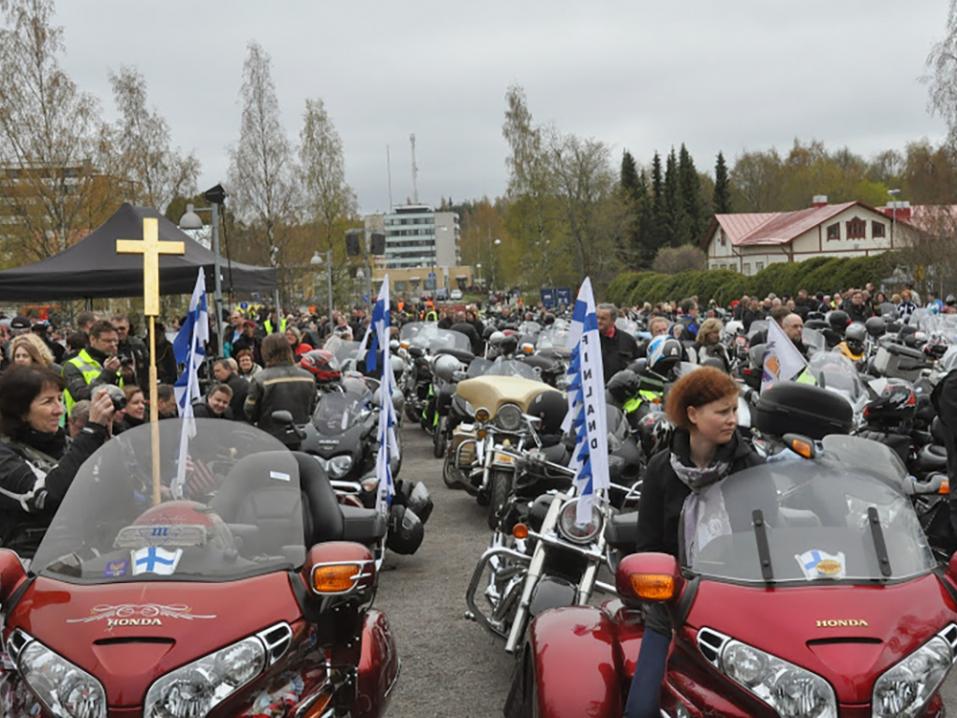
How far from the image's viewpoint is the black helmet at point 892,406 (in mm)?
7824

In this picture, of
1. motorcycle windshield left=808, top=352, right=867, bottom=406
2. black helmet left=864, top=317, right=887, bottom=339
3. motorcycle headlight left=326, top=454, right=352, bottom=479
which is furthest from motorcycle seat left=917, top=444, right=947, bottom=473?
black helmet left=864, top=317, right=887, bottom=339

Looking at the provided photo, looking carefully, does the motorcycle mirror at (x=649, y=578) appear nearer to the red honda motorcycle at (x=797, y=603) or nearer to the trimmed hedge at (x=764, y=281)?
the red honda motorcycle at (x=797, y=603)

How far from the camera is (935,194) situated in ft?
132

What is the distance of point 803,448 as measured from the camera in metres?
3.67

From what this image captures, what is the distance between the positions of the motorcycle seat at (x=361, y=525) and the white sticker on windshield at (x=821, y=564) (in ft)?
6.84

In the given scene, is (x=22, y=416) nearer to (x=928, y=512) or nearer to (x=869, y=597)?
(x=869, y=597)

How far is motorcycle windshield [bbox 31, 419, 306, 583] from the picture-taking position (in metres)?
3.73

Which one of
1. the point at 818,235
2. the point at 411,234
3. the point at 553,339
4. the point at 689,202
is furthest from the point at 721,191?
the point at 553,339

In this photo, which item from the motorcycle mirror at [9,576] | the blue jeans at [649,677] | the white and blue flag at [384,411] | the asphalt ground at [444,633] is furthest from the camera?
the white and blue flag at [384,411]

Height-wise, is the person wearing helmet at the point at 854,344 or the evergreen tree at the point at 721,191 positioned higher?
the evergreen tree at the point at 721,191

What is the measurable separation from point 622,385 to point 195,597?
6267 millimetres

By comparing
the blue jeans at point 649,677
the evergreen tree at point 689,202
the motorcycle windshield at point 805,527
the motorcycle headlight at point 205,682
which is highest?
the evergreen tree at point 689,202

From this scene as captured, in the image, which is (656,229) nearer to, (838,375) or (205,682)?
(838,375)

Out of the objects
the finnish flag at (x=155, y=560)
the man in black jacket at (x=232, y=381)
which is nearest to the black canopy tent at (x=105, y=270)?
the man in black jacket at (x=232, y=381)
